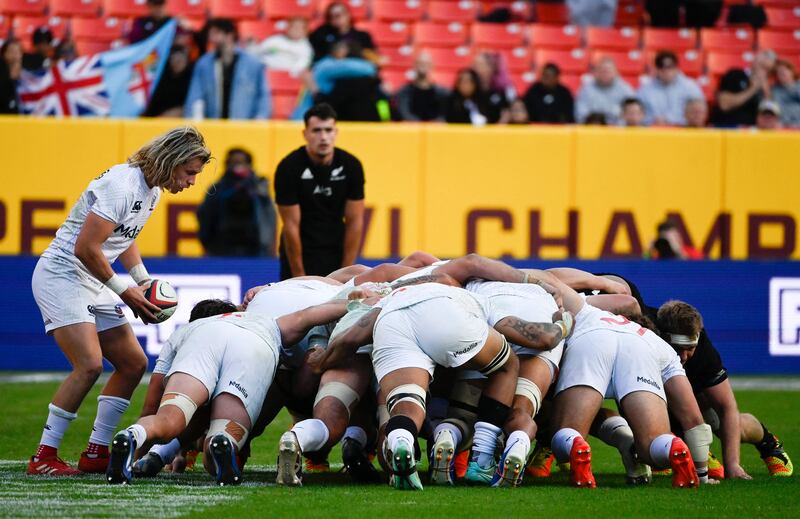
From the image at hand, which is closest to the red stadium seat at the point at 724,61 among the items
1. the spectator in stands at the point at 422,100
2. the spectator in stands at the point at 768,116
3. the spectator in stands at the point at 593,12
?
the spectator in stands at the point at 593,12

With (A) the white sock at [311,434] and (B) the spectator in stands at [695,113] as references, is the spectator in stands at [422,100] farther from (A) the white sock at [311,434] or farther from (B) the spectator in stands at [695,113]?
(A) the white sock at [311,434]

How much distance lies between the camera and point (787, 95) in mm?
16922

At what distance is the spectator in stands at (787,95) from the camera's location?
1691cm

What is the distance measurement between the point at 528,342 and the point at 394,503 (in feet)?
4.74

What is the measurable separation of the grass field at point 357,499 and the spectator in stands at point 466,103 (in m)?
7.86

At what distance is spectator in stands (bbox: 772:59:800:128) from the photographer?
16906 millimetres

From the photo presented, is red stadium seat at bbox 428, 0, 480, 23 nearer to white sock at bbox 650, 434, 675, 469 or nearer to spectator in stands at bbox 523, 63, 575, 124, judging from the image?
spectator in stands at bbox 523, 63, 575, 124

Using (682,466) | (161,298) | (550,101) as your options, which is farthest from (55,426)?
(550,101)

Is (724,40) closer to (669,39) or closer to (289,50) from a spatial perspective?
(669,39)

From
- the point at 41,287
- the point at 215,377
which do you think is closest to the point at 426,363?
the point at 215,377

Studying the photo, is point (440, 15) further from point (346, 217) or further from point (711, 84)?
point (346, 217)

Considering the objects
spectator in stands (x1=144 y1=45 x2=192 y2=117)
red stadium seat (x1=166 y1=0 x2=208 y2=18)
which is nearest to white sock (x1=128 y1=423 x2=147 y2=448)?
spectator in stands (x1=144 y1=45 x2=192 y2=117)

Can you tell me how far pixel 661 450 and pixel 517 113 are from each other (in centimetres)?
891

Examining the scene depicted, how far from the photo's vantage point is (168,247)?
14.9 m
